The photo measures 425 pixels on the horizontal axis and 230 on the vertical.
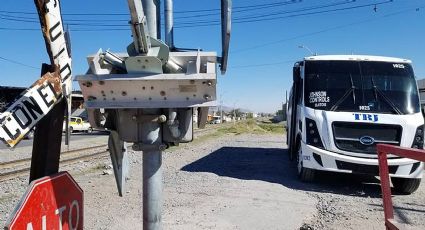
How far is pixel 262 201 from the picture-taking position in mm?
7523

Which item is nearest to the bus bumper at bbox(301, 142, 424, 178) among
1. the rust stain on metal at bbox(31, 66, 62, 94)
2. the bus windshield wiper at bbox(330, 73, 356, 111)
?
the bus windshield wiper at bbox(330, 73, 356, 111)

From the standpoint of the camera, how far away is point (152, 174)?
313 centimetres

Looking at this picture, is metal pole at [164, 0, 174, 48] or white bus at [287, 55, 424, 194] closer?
metal pole at [164, 0, 174, 48]

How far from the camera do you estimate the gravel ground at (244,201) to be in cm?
607

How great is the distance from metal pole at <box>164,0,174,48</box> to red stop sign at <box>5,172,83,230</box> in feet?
4.37

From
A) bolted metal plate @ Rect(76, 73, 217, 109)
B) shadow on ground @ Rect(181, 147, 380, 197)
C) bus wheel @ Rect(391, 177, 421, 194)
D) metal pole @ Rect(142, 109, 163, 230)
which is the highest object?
bolted metal plate @ Rect(76, 73, 217, 109)

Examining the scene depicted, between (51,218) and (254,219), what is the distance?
14.2 feet

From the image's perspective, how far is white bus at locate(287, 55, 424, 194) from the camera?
902cm

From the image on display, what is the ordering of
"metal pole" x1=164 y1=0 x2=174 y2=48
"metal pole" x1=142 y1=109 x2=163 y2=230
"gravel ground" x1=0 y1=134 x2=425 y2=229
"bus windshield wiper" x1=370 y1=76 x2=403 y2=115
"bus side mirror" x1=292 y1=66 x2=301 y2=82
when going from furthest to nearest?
"bus side mirror" x1=292 y1=66 x2=301 y2=82, "bus windshield wiper" x1=370 y1=76 x2=403 y2=115, "gravel ground" x1=0 y1=134 x2=425 y2=229, "metal pole" x1=164 y1=0 x2=174 y2=48, "metal pole" x1=142 y1=109 x2=163 y2=230

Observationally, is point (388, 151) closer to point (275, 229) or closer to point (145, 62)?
point (275, 229)

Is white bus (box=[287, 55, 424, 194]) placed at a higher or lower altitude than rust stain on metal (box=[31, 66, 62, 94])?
lower

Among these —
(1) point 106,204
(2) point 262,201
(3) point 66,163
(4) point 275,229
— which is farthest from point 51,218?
(3) point 66,163

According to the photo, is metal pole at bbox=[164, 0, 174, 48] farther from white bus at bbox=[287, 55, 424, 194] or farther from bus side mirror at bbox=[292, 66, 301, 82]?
bus side mirror at bbox=[292, 66, 301, 82]

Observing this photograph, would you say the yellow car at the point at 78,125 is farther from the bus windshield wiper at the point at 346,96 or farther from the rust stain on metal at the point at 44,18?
the rust stain on metal at the point at 44,18
